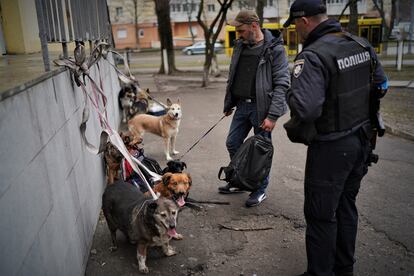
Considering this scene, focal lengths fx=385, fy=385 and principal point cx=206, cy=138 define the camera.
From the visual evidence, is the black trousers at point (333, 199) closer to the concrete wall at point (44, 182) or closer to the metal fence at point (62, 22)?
the concrete wall at point (44, 182)

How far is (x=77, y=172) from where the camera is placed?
356 cm

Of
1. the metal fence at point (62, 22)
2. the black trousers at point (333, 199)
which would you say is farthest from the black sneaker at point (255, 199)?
the metal fence at point (62, 22)

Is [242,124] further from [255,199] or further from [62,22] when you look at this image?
[62,22]

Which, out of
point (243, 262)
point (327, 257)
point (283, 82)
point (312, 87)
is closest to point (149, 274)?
point (243, 262)

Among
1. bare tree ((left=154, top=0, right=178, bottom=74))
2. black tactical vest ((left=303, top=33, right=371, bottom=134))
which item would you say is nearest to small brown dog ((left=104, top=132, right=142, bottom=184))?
black tactical vest ((left=303, top=33, right=371, bottom=134))

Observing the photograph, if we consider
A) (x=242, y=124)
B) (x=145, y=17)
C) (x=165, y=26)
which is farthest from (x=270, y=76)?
(x=145, y=17)

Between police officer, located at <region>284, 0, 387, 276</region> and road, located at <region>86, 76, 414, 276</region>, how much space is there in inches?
28.0

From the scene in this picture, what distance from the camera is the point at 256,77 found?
14.3 ft

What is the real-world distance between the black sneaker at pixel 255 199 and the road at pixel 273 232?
0.08 meters

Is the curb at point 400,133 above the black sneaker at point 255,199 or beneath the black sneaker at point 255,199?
beneath

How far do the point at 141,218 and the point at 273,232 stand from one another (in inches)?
61.3

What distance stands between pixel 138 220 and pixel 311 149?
1.61 meters

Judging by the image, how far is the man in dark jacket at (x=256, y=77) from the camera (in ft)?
14.0

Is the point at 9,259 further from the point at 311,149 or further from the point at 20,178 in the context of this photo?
the point at 311,149
